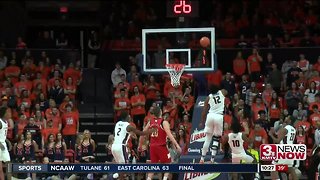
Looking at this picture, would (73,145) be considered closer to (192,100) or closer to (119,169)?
(192,100)

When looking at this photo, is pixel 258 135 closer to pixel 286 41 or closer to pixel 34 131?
pixel 34 131

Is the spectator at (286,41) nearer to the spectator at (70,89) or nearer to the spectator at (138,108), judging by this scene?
the spectator at (138,108)

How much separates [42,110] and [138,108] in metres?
3.05

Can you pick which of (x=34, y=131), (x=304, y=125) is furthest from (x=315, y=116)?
(x=34, y=131)

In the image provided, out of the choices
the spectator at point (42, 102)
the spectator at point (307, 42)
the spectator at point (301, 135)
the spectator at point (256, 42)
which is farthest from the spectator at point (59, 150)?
the spectator at point (307, 42)

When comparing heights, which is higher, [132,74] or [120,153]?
[132,74]

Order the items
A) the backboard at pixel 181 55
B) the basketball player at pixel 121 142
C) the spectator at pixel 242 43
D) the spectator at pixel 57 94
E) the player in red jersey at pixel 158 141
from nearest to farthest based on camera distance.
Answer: the player in red jersey at pixel 158 141 < the basketball player at pixel 121 142 < the backboard at pixel 181 55 < the spectator at pixel 57 94 < the spectator at pixel 242 43

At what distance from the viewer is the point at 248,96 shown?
30.2m

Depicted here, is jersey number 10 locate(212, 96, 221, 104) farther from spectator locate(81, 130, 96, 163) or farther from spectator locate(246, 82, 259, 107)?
spectator locate(246, 82, 259, 107)

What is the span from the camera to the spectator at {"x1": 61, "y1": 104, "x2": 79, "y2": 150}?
2922 centimetres

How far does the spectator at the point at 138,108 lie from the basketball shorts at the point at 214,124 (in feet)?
25.2

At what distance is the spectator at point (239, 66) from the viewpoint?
1286 inches

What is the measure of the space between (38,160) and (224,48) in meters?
9.50

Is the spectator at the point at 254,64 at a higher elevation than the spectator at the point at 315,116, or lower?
higher
